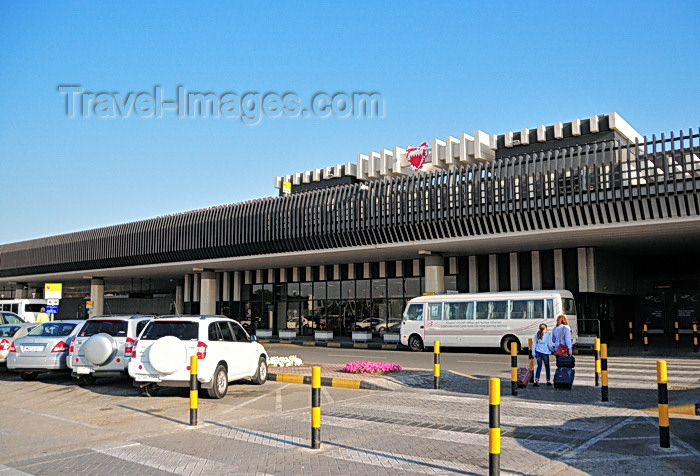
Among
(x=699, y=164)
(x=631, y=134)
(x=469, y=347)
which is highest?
(x=631, y=134)

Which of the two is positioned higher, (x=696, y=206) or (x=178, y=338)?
(x=696, y=206)

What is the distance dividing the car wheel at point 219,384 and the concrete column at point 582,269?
21035 mm

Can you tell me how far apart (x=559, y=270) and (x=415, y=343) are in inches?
332

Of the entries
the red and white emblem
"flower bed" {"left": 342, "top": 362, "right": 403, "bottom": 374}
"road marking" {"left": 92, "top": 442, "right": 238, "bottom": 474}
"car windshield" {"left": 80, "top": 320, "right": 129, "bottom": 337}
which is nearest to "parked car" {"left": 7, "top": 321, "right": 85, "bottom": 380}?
"car windshield" {"left": 80, "top": 320, "right": 129, "bottom": 337}

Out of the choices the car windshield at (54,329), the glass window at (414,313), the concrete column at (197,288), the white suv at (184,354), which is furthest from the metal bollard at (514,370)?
the concrete column at (197,288)

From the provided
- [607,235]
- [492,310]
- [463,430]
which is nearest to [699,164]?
[607,235]

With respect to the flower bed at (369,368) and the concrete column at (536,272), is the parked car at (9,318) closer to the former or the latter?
the flower bed at (369,368)

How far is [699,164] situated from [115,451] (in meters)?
22.2

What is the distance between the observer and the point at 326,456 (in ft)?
24.2

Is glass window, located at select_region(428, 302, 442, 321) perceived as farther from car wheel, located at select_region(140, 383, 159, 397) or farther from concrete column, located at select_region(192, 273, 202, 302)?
concrete column, located at select_region(192, 273, 202, 302)

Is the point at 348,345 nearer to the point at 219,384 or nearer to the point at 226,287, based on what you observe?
the point at 226,287

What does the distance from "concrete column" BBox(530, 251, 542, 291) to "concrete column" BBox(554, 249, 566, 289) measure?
0.85 metres

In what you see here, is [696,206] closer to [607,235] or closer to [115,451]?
[607,235]

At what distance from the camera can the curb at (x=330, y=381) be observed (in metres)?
14.1
